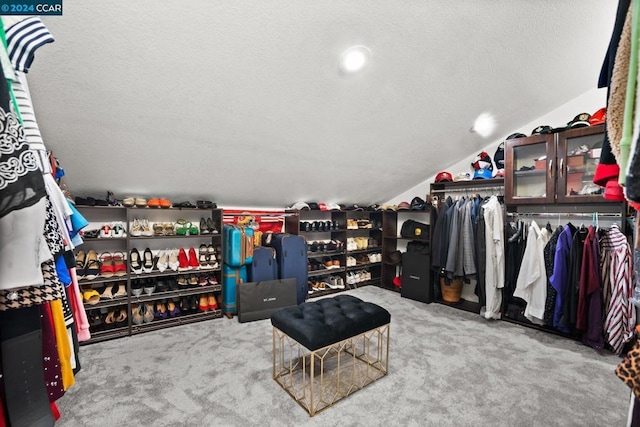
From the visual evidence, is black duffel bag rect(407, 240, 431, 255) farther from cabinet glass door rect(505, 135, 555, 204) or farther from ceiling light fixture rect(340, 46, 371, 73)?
ceiling light fixture rect(340, 46, 371, 73)

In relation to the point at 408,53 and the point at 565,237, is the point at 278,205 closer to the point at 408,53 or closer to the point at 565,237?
the point at 408,53

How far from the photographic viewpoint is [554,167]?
282 centimetres

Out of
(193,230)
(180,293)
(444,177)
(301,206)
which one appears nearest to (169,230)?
(193,230)

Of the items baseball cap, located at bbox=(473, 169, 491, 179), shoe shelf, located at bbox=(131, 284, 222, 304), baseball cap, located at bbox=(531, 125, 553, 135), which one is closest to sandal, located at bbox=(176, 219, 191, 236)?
shoe shelf, located at bbox=(131, 284, 222, 304)

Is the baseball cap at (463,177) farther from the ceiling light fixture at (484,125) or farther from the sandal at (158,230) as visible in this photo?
the sandal at (158,230)

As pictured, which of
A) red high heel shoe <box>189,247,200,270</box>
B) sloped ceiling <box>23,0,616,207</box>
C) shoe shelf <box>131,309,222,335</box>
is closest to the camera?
sloped ceiling <box>23,0,616,207</box>

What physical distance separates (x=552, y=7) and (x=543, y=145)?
4.93ft

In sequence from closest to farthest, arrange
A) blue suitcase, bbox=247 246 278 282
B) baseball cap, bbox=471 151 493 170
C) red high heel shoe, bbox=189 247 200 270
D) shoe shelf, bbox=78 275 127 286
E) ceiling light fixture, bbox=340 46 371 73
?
ceiling light fixture, bbox=340 46 371 73 → shoe shelf, bbox=78 275 127 286 → red high heel shoe, bbox=189 247 200 270 → blue suitcase, bbox=247 246 278 282 → baseball cap, bbox=471 151 493 170

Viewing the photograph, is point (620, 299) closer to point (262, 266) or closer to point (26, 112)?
point (262, 266)

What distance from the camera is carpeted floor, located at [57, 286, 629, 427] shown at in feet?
5.53

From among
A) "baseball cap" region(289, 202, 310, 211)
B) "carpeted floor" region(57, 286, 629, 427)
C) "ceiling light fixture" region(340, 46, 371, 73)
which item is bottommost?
"carpeted floor" region(57, 286, 629, 427)

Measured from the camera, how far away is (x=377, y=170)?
3.74m

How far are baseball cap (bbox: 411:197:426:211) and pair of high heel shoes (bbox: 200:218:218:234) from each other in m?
2.77

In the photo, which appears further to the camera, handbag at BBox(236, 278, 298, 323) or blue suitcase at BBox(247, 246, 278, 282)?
blue suitcase at BBox(247, 246, 278, 282)
